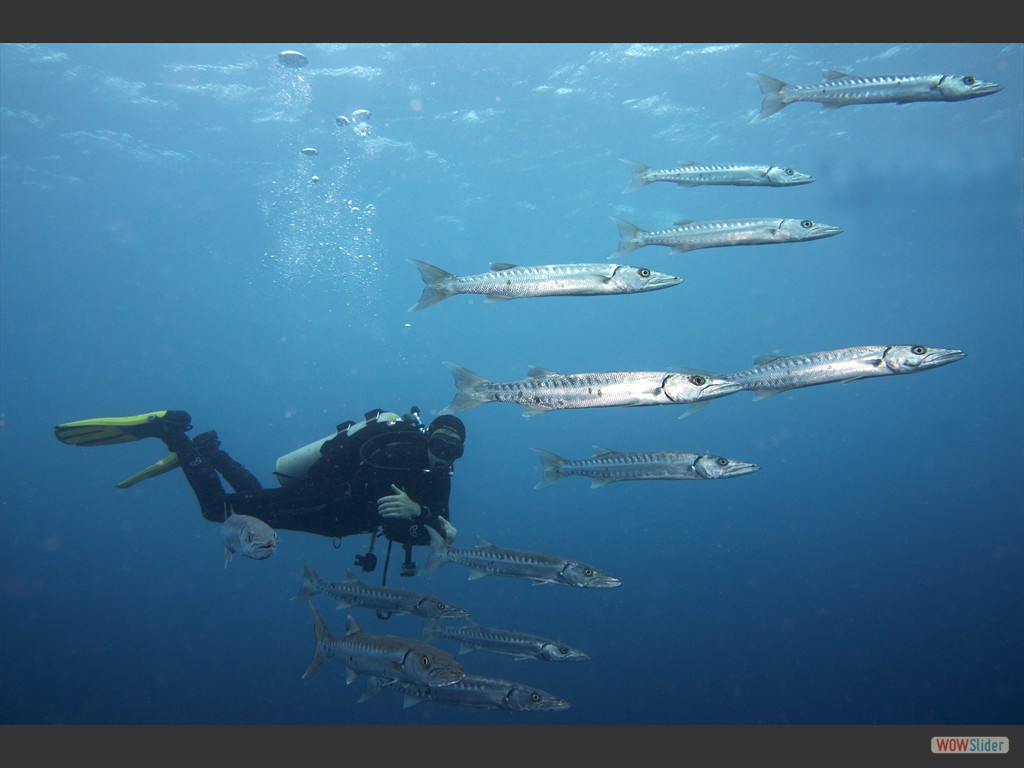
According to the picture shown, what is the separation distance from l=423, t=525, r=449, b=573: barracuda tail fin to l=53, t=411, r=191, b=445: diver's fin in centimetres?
549

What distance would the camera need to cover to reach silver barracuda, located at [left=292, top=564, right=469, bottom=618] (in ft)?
20.9

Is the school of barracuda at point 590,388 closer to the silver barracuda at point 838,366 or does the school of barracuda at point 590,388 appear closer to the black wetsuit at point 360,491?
the silver barracuda at point 838,366

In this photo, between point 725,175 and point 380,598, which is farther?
point 725,175

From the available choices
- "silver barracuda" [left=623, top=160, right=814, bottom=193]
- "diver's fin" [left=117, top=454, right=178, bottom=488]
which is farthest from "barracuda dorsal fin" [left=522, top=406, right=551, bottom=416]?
"diver's fin" [left=117, top=454, right=178, bottom=488]

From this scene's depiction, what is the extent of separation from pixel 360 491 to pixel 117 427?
5.70m

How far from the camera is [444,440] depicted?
627 centimetres

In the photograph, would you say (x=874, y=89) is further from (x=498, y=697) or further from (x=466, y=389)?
(x=498, y=697)

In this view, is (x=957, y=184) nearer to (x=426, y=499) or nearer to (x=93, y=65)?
(x=426, y=499)

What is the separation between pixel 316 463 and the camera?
7.44 m

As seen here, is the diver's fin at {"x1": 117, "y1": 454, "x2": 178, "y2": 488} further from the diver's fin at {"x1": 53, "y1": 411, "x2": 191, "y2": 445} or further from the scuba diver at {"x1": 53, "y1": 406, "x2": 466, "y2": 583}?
the diver's fin at {"x1": 53, "y1": 411, "x2": 191, "y2": 445}

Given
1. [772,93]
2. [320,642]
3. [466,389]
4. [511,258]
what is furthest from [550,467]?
[511,258]

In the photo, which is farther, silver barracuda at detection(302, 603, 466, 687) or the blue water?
the blue water

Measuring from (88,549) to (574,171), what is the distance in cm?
5648

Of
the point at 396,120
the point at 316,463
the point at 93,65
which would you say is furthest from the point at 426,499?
the point at 93,65
